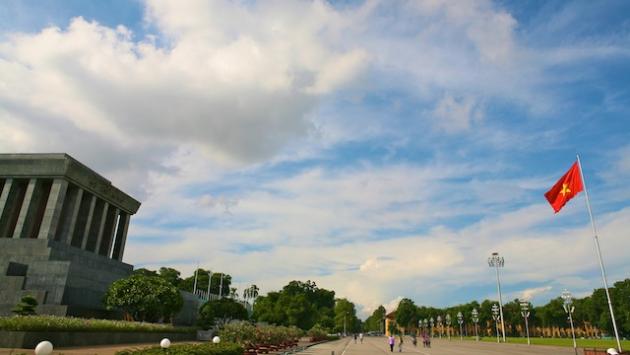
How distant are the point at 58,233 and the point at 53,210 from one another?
5.23m

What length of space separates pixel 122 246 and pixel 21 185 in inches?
654

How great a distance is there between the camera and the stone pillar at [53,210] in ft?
132

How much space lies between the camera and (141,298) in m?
33.7

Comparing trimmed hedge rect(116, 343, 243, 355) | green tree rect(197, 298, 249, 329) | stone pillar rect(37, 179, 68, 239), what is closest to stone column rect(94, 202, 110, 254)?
stone pillar rect(37, 179, 68, 239)

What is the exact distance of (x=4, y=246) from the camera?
37625mm

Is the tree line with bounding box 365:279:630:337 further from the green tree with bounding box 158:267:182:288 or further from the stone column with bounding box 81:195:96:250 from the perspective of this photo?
the stone column with bounding box 81:195:96:250

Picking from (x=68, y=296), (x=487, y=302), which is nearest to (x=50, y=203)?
(x=68, y=296)

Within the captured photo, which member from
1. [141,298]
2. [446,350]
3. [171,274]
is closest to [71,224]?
[141,298]

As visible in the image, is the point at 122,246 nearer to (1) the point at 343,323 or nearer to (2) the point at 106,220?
(2) the point at 106,220

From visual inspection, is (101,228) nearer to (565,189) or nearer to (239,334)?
(239,334)

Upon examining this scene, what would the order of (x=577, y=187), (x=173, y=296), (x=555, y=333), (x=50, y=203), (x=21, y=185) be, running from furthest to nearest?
(x=555, y=333)
(x=21, y=185)
(x=50, y=203)
(x=173, y=296)
(x=577, y=187)

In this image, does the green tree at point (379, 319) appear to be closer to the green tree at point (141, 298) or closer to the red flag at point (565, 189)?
the green tree at point (141, 298)

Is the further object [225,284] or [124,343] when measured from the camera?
[225,284]

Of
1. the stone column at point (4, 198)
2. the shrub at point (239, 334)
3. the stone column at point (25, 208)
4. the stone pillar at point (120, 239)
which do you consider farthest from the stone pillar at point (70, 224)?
the shrub at point (239, 334)
